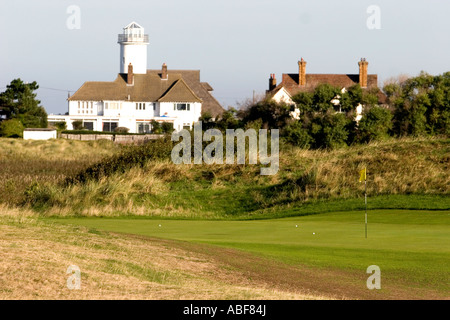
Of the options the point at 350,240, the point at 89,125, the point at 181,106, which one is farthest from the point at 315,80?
the point at 350,240

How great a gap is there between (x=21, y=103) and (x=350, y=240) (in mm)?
66792

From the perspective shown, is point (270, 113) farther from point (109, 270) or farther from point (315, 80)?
point (109, 270)

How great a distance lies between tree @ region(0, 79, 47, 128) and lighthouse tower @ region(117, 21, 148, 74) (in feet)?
92.8

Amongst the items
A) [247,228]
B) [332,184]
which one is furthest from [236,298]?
[332,184]

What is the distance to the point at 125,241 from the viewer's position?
19469mm

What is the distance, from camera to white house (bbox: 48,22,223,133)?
101 m

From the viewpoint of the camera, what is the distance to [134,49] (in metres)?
112

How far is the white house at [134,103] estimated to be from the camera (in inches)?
3984

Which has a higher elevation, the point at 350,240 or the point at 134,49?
the point at 134,49

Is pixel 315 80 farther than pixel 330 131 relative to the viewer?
Yes

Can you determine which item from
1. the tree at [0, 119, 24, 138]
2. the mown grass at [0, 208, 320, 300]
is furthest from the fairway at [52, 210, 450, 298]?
the tree at [0, 119, 24, 138]

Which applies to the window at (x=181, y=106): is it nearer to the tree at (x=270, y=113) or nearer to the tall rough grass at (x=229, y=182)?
the tree at (x=270, y=113)

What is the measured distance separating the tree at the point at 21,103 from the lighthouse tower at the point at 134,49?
28.3 m
